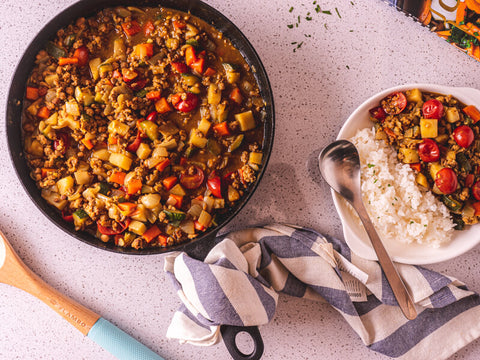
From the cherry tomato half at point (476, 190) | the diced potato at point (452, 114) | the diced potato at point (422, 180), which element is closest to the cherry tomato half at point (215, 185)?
the diced potato at point (422, 180)

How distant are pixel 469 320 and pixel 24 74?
3.19 meters

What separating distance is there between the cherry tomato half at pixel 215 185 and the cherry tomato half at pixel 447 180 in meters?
1.29

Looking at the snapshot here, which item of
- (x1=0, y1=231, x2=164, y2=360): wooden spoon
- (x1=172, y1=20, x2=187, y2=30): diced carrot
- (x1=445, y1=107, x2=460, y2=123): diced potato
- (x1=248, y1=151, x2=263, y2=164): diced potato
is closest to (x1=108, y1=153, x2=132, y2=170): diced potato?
(x1=248, y1=151, x2=263, y2=164): diced potato

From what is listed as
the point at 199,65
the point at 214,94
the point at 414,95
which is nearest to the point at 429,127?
the point at 414,95

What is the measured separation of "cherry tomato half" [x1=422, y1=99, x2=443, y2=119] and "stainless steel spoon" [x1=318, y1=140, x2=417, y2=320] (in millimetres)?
479

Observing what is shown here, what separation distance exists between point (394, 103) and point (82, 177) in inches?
75.5

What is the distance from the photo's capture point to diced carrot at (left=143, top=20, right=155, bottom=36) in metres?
2.43

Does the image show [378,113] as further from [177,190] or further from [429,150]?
[177,190]

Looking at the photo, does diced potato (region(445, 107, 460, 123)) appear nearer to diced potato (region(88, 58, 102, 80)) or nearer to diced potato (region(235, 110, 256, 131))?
diced potato (region(235, 110, 256, 131))

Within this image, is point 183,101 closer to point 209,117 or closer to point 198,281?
point 209,117

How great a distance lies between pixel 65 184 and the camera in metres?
2.38

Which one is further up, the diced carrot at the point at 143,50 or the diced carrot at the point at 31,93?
the diced carrot at the point at 143,50

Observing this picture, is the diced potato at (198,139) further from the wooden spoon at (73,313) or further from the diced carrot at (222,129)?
the wooden spoon at (73,313)

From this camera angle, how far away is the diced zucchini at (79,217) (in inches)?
93.2
